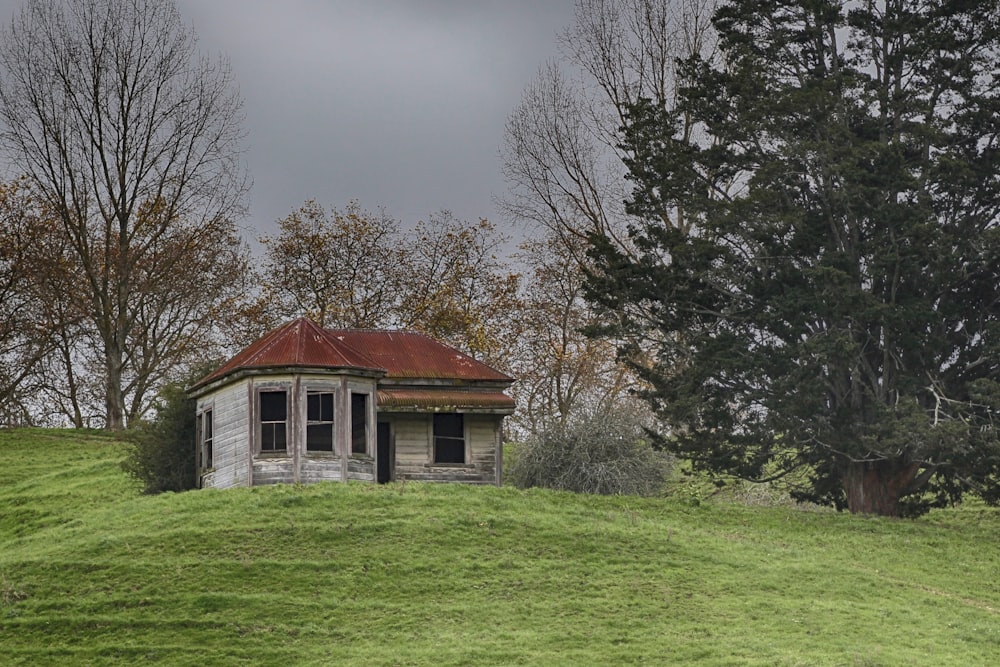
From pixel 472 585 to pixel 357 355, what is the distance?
11.9 metres

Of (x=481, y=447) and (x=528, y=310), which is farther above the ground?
(x=528, y=310)

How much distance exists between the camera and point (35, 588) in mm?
28578

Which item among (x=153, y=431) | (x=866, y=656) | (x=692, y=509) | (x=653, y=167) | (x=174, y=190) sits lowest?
(x=866, y=656)

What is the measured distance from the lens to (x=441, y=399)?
40906 millimetres

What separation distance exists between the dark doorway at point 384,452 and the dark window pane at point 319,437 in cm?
345

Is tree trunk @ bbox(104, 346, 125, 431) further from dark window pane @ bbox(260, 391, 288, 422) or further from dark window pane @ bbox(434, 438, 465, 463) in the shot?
dark window pane @ bbox(260, 391, 288, 422)

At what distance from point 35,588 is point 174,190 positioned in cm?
3402

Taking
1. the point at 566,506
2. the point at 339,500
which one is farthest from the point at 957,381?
the point at 339,500

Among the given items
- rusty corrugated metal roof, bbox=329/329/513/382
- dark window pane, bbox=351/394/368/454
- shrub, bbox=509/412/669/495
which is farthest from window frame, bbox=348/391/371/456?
shrub, bbox=509/412/669/495

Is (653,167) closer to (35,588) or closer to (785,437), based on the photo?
(785,437)

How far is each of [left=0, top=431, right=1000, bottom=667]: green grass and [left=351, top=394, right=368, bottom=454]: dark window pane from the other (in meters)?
1.98

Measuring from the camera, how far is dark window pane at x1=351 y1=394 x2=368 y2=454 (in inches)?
1500

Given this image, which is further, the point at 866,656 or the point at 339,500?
the point at 339,500

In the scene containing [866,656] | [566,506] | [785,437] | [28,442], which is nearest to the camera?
[866,656]
